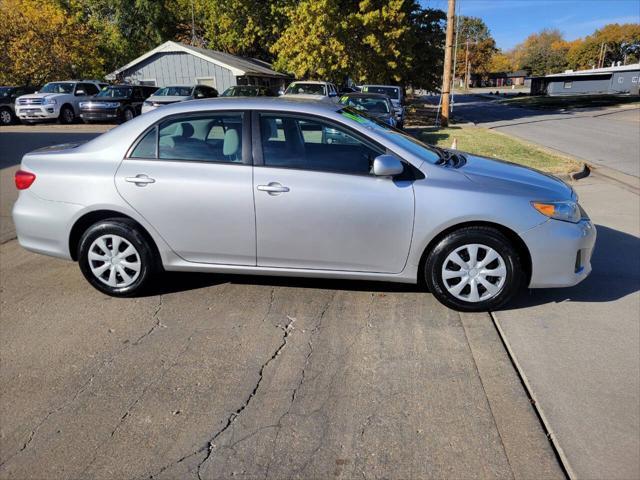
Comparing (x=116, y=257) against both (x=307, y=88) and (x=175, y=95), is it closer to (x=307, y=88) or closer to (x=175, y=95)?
(x=307, y=88)

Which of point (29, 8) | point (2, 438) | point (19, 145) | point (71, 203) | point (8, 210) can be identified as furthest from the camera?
point (29, 8)

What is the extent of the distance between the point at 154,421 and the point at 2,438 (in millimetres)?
789

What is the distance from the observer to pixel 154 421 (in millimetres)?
2785

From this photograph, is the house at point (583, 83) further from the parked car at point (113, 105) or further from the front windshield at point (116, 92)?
the front windshield at point (116, 92)

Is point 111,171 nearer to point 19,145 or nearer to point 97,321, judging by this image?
point 97,321

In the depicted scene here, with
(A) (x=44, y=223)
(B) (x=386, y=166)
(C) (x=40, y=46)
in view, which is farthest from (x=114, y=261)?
(C) (x=40, y=46)

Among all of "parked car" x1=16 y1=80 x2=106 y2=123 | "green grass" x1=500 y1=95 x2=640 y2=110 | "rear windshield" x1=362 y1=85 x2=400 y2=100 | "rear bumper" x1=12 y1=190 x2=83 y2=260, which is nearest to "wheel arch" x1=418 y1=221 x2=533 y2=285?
"rear bumper" x1=12 y1=190 x2=83 y2=260

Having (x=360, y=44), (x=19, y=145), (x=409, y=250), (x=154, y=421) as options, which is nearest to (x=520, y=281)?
(x=409, y=250)

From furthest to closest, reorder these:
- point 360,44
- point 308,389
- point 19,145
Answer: point 360,44 → point 19,145 → point 308,389

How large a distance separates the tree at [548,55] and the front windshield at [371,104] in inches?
4332

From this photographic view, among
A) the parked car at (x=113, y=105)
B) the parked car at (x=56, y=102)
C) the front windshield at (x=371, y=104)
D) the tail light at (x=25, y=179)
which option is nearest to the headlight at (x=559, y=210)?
the tail light at (x=25, y=179)

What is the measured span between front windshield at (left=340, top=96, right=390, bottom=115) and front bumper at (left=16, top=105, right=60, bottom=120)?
14.2 metres

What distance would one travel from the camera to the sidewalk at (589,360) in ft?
8.38

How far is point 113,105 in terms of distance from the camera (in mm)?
22094
